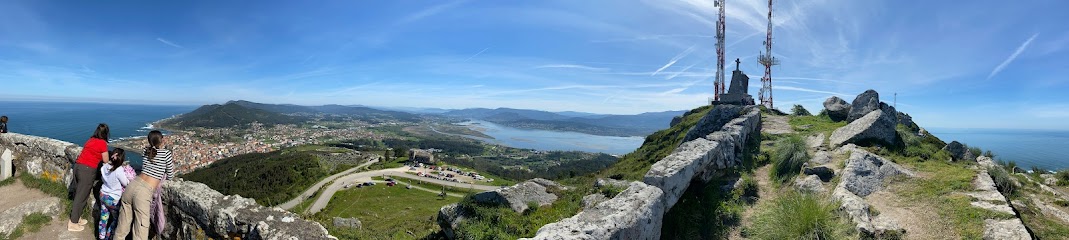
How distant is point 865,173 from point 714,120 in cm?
1097

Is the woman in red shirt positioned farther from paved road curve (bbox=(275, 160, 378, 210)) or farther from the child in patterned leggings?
paved road curve (bbox=(275, 160, 378, 210))

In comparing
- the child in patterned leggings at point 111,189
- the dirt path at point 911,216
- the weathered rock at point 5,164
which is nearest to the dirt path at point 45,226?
the weathered rock at point 5,164

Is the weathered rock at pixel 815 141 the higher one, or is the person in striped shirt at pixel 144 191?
the weathered rock at pixel 815 141

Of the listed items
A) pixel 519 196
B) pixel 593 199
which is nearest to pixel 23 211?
pixel 519 196

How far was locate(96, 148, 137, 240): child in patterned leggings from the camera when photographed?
16.6ft

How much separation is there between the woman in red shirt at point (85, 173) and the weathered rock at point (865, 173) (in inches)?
517

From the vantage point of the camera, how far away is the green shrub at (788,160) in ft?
32.6

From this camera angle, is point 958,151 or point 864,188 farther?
point 958,151

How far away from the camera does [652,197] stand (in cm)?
609

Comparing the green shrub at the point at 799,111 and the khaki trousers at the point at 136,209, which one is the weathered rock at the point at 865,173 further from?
the green shrub at the point at 799,111

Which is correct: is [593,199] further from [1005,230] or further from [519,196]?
[1005,230]

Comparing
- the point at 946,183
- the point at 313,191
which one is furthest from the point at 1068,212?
the point at 313,191

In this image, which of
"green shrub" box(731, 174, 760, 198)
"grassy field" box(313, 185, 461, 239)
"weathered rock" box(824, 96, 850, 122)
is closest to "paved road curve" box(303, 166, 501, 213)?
"grassy field" box(313, 185, 461, 239)

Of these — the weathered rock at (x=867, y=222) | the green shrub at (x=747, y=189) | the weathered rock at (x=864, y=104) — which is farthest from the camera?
the weathered rock at (x=864, y=104)
